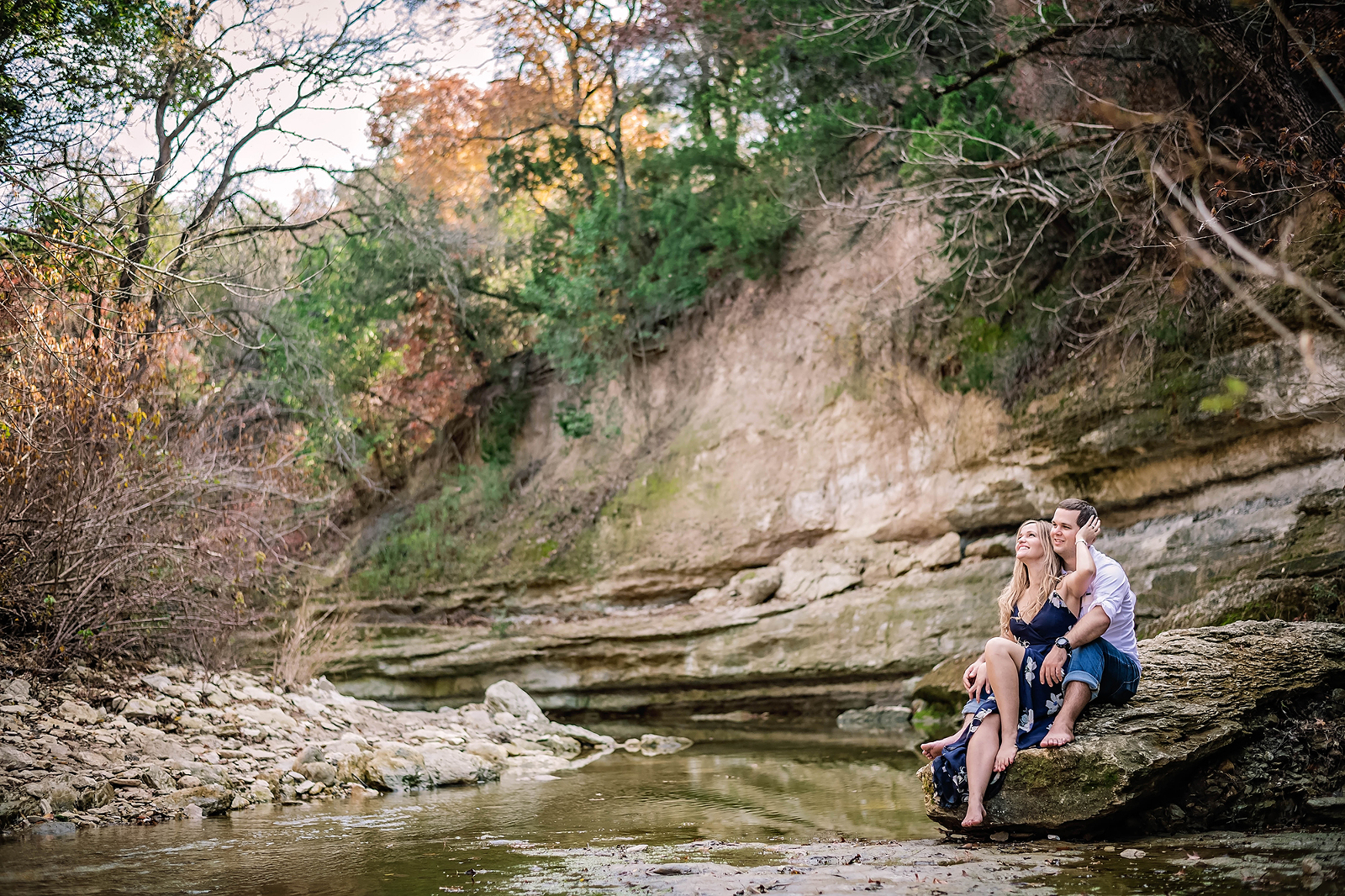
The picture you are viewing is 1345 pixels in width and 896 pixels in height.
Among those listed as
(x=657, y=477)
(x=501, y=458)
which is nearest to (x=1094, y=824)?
(x=657, y=477)

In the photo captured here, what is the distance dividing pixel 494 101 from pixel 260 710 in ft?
40.7

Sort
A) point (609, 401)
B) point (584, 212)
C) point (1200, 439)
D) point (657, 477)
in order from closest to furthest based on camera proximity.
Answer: point (1200, 439)
point (657, 477)
point (584, 212)
point (609, 401)

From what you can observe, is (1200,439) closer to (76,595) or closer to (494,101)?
(76,595)

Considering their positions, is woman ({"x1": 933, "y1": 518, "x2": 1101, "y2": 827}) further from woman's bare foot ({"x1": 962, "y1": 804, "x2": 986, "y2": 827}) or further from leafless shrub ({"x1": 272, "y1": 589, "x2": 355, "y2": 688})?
leafless shrub ({"x1": 272, "y1": 589, "x2": 355, "y2": 688})

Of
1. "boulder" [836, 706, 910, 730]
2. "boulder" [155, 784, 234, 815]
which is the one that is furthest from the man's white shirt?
"boulder" [836, 706, 910, 730]

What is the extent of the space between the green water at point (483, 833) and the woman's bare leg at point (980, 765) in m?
0.46

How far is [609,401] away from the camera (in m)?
17.5

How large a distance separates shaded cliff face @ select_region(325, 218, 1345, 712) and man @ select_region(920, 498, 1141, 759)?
3634mm

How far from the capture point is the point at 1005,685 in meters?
→ 4.77

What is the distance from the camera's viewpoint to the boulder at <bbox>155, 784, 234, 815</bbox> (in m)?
6.10

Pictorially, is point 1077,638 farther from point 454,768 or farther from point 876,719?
point 876,719

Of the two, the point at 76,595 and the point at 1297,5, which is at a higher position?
the point at 1297,5

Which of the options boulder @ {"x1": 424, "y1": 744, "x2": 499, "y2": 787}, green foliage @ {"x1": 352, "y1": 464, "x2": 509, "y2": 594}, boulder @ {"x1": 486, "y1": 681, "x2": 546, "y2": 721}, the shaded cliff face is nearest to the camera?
boulder @ {"x1": 424, "y1": 744, "x2": 499, "y2": 787}

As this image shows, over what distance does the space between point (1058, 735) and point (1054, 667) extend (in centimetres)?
32
